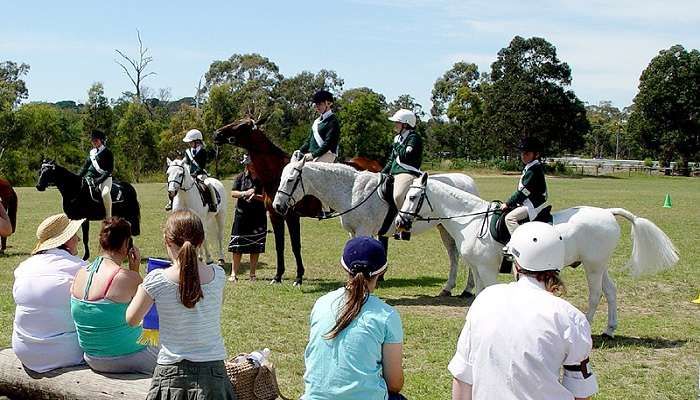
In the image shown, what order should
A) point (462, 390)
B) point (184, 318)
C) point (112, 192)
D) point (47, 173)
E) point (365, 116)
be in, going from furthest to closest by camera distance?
point (365, 116) < point (112, 192) < point (47, 173) < point (184, 318) < point (462, 390)

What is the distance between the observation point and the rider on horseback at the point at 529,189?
348 inches

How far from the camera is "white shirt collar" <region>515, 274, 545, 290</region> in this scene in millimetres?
3656

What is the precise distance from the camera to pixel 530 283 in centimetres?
367

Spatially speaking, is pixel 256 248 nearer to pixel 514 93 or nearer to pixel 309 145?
pixel 309 145

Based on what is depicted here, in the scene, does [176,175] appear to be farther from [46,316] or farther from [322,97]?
[46,316]

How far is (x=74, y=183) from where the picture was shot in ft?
49.0

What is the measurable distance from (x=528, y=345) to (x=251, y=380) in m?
2.53

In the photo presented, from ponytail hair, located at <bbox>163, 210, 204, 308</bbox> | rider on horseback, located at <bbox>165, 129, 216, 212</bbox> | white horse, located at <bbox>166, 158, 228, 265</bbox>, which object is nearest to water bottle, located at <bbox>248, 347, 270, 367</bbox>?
ponytail hair, located at <bbox>163, 210, 204, 308</bbox>

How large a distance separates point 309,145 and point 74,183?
16.4ft

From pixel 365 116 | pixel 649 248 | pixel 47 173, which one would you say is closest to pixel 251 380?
pixel 649 248

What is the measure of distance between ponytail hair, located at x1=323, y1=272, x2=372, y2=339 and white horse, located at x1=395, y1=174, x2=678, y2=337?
5.11m

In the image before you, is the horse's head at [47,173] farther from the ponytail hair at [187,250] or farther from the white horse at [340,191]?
the ponytail hair at [187,250]

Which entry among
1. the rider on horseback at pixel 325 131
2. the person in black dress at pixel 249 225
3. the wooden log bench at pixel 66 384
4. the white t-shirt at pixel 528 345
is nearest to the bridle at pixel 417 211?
the rider on horseback at pixel 325 131

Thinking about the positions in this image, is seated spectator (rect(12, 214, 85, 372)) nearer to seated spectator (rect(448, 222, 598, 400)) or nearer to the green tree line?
seated spectator (rect(448, 222, 598, 400))
